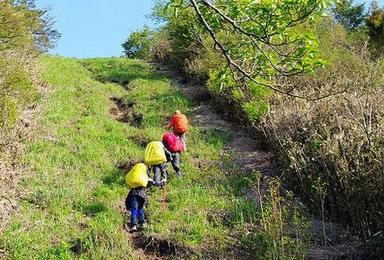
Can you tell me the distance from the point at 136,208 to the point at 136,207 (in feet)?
0.07

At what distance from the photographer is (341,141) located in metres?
9.99

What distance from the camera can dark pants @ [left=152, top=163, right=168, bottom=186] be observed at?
496 inches

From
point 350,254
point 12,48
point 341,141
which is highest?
point 12,48

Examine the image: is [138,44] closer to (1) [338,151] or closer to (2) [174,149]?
(2) [174,149]

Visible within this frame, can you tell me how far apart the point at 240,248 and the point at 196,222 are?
1.28 m

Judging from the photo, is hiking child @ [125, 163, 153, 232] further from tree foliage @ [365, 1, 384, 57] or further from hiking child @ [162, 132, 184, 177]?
tree foliage @ [365, 1, 384, 57]

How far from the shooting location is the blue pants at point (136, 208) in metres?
10.5

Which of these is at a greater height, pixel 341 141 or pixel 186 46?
pixel 186 46

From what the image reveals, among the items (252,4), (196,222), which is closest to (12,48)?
(196,222)

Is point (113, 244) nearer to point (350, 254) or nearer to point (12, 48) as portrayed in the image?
point (350, 254)

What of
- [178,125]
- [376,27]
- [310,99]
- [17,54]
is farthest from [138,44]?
[310,99]

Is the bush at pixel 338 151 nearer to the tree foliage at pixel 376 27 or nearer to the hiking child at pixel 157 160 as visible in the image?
the hiking child at pixel 157 160

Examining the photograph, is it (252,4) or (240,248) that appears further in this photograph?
(240,248)

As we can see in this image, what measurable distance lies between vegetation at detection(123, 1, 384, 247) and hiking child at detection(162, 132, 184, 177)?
198 centimetres
